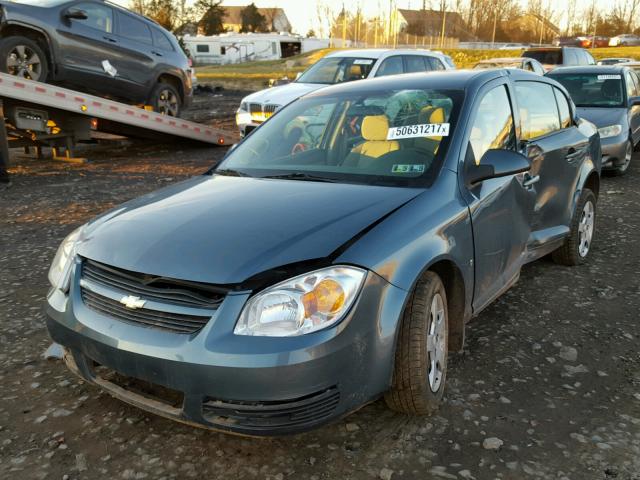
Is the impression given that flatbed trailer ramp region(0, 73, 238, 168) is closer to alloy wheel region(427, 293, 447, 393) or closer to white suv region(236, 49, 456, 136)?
white suv region(236, 49, 456, 136)

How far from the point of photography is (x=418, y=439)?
2.68 m

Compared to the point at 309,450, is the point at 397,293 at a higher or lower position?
higher

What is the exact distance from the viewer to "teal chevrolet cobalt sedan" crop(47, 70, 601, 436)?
7.35 ft

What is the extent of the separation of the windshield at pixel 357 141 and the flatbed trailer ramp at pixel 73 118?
18.1 feet

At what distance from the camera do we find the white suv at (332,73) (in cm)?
1048

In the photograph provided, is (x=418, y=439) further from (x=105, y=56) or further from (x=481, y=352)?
(x=105, y=56)

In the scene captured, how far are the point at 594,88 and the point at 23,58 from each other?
9.13 meters

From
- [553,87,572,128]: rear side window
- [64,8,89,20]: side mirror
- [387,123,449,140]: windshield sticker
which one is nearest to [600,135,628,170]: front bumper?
[553,87,572,128]: rear side window

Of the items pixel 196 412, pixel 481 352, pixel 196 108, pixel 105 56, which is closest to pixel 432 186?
pixel 481 352

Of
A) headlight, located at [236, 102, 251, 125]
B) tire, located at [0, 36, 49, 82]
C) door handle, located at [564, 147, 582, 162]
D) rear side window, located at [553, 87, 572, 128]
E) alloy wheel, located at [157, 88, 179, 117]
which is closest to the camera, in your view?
door handle, located at [564, 147, 582, 162]

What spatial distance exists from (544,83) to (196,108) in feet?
57.2

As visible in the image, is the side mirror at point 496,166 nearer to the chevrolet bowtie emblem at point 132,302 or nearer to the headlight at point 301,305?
the headlight at point 301,305

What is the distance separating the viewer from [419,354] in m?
2.59

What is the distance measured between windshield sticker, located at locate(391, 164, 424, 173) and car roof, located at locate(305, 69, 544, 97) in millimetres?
697
